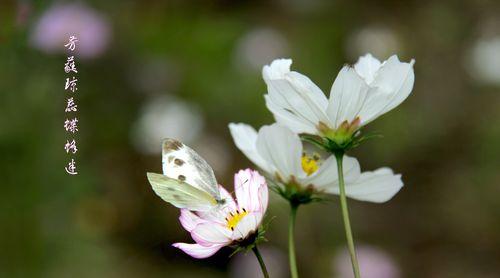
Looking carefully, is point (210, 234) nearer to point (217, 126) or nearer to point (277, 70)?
point (277, 70)

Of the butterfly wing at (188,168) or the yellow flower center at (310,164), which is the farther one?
the yellow flower center at (310,164)

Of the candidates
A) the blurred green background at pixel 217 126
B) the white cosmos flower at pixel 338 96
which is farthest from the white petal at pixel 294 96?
the blurred green background at pixel 217 126

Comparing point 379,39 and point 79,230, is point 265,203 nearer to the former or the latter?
point 79,230

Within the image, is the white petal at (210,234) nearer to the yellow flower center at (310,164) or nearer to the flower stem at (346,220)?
the flower stem at (346,220)

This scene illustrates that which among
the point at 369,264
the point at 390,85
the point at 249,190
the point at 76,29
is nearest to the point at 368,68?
the point at 390,85

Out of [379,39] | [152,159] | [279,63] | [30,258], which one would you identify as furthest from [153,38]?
[279,63]

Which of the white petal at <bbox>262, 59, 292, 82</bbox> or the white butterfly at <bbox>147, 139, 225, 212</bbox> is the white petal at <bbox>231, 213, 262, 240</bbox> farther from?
the white petal at <bbox>262, 59, 292, 82</bbox>

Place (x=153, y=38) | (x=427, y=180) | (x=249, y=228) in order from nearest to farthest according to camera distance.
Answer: (x=249, y=228) < (x=427, y=180) < (x=153, y=38)
